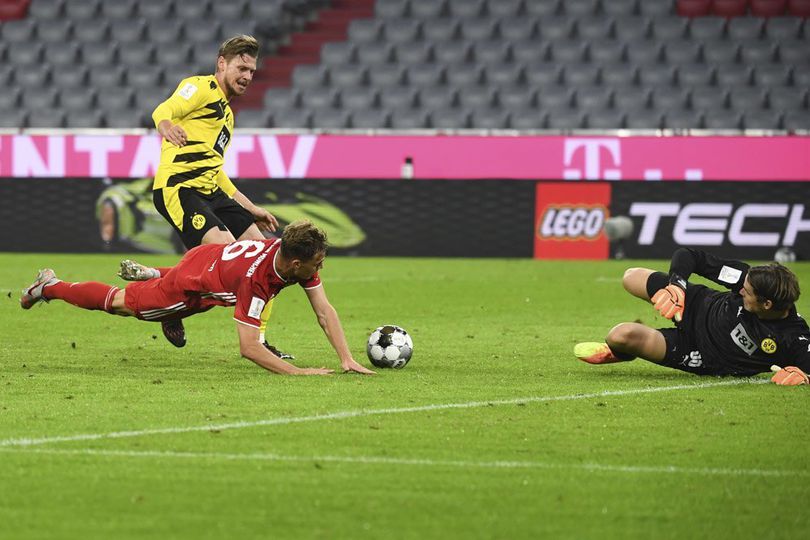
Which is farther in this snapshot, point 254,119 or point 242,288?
point 254,119

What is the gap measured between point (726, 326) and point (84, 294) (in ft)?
12.1

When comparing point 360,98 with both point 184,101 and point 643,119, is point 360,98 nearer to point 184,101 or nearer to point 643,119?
point 643,119

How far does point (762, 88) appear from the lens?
874 inches

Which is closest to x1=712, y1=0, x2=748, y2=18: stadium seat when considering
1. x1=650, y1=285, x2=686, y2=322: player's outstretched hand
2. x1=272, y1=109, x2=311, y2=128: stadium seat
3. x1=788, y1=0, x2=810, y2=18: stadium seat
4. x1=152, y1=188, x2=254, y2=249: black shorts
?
x1=788, y1=0, x2=810, y2=18: stadium seat

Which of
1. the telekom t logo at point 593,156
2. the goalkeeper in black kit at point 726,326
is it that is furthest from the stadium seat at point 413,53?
the goalkeeper in black kit at point 726,326

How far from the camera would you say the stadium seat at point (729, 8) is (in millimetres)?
23453

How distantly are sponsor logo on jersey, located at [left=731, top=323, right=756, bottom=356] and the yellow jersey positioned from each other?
3602 millimetres

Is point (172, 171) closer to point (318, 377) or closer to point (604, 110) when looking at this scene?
point (318, 377)

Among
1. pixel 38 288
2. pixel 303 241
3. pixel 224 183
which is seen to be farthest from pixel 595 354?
pixel 38 288

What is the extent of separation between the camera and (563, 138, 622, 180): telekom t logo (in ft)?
66.5

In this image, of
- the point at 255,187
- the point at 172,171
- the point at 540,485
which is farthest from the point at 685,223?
the point at 540,485

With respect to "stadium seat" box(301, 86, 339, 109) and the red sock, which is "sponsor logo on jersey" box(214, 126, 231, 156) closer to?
the red sock

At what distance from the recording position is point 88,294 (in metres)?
8.20

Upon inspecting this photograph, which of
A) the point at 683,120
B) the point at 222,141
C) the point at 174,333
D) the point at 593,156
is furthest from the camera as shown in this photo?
the point at 683,120
